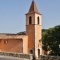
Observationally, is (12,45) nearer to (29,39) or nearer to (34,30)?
(29,39)

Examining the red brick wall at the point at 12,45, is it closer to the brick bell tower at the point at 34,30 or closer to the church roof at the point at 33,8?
the brick bell tower at the point at 34,30

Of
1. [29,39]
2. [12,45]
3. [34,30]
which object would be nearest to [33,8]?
[34,30]

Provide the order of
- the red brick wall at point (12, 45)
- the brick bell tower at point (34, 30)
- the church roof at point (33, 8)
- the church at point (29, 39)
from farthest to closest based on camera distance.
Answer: the church roof at point (33, 8)
the brick bell tower at point (34, 30)
the church at point (29, 39)
the red brick wall at point (12, 45)

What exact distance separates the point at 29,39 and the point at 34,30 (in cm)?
195

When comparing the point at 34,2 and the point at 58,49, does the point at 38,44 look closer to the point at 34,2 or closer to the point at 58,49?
the point at 34,2

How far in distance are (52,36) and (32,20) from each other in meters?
16.3

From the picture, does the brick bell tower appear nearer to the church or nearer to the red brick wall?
the church

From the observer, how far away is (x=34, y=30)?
43.2 meters

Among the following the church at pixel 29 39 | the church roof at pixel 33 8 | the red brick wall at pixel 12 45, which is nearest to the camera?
the red brick wall at pixel 12 45

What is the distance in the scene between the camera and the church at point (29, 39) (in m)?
42.3

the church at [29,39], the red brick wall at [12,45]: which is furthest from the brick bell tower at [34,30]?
the red brick wall at [12,45]

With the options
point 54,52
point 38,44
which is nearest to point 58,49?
point 54,52

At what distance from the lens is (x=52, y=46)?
91.0 feet

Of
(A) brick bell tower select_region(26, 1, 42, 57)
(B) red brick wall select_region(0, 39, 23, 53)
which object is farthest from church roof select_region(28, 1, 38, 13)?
(B) red brick wall select_region(0, 39, 23, 53)
